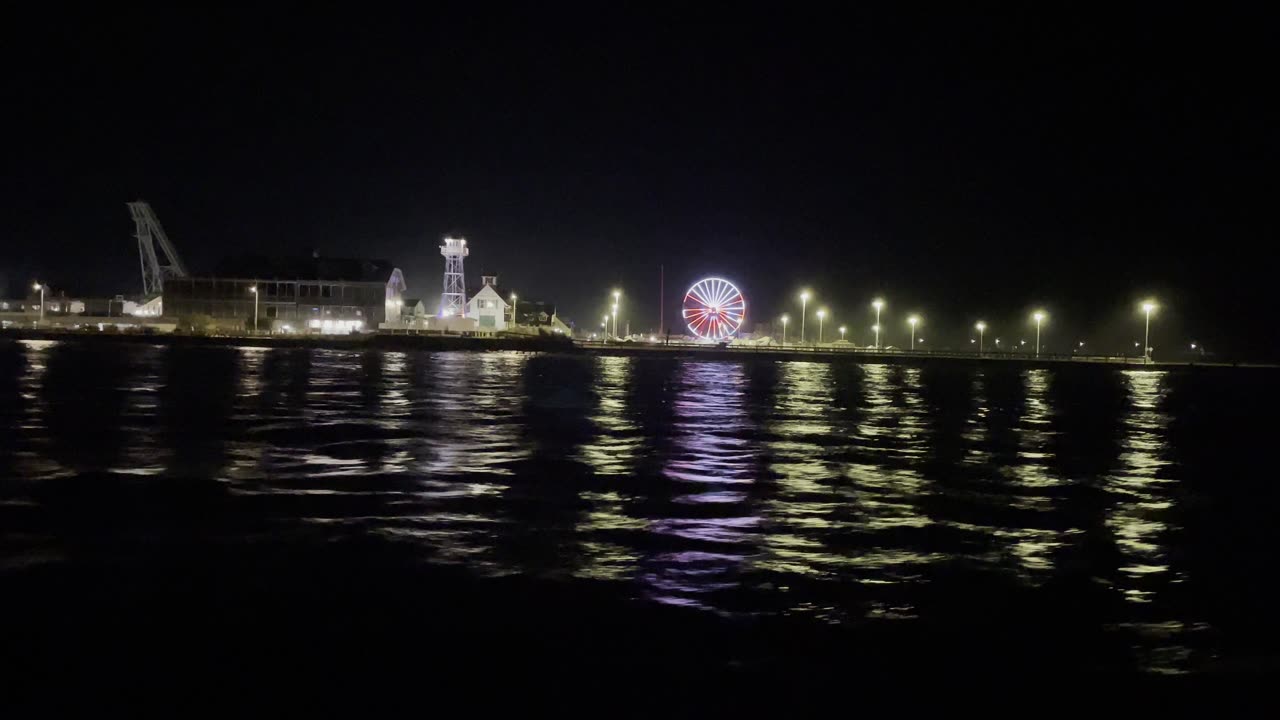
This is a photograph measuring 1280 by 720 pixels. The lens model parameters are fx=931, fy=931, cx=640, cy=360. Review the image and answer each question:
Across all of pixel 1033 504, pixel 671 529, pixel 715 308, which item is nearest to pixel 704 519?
pixel 671 529

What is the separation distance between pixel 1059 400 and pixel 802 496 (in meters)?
27.6

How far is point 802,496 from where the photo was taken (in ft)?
37.7

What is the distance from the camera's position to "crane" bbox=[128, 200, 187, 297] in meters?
103

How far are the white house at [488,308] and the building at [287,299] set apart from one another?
36.0ft

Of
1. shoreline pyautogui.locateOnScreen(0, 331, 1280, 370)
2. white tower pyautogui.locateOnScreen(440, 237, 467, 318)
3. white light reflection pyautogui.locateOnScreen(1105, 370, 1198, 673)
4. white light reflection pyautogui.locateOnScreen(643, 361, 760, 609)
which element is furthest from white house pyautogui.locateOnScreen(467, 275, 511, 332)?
white light reflection pyautogui.locateOnScreen(1105, 370, 1198, 673)

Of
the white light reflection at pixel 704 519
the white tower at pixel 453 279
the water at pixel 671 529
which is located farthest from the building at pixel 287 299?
the white light reflection at pixel 704 519

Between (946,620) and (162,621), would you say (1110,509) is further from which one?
(162,621)

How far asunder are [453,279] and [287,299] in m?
15.9

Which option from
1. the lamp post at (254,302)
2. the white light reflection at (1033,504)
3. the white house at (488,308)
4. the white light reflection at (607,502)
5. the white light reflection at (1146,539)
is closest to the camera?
the white light reflection at (1146,539)

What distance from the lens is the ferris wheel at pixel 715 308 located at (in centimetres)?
8950

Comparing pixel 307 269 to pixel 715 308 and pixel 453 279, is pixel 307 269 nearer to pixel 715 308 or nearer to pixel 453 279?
pixel 453 279

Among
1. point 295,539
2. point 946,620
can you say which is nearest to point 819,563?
point 946,620

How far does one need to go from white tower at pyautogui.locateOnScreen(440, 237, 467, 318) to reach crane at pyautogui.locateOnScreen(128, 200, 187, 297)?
106 ft

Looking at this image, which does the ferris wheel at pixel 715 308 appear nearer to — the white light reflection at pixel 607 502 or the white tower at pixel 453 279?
the white tower at pixel 453 279
